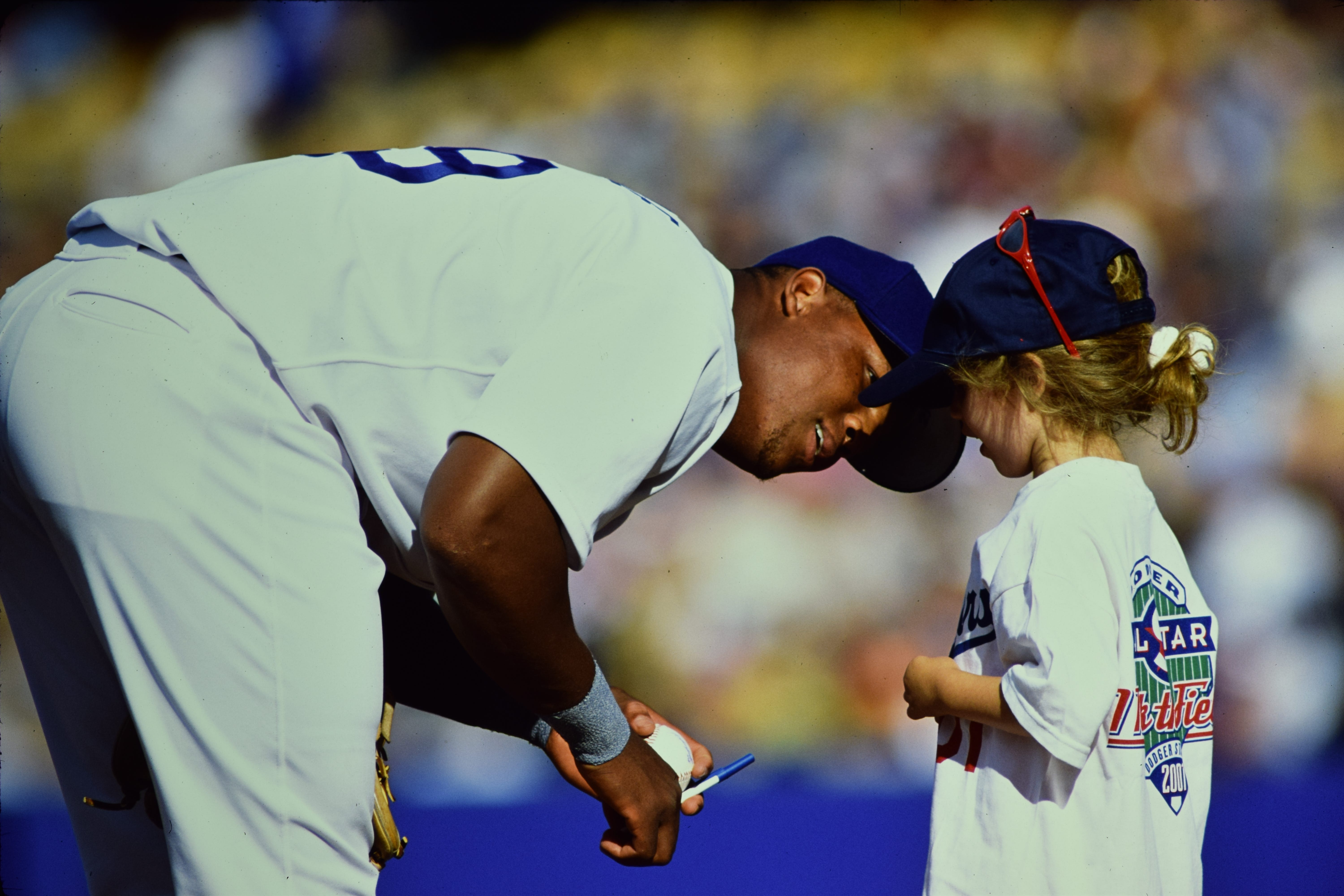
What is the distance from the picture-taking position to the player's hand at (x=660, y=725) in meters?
1.24

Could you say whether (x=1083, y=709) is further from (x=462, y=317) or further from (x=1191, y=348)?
(x=462, y=317)

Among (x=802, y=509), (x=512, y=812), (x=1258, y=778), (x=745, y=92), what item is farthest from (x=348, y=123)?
(x=1258, y=778)

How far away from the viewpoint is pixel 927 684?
1.27m

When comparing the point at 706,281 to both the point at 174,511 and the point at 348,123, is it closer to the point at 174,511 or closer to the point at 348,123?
the point at 174,511

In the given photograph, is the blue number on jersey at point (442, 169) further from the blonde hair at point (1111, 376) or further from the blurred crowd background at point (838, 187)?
the blurred crowd background at point (838, 187)

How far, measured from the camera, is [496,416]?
89 cm

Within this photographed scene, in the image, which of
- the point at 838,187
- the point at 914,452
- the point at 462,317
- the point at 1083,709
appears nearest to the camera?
the point at 462,317

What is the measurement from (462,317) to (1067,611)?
73 cm

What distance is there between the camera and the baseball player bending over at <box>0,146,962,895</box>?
875 millimetres

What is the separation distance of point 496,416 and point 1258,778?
2411 millimetres

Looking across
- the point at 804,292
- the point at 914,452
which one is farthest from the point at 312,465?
the point at 914,452

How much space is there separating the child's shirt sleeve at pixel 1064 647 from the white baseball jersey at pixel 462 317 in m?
0.42

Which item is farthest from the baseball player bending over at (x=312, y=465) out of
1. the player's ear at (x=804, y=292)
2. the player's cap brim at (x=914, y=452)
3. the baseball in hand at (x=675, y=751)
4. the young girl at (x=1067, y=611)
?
the player's cap brim at (x=914, y=452)

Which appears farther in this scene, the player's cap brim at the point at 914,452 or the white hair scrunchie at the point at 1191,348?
the player's cap brim at the point at 914,452
